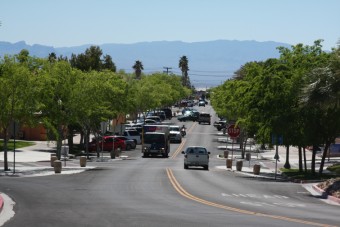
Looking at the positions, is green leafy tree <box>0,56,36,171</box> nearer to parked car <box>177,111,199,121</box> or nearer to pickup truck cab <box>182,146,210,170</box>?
pickup truck cab <box>182,146,210,170</box>

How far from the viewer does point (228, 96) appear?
80.6m

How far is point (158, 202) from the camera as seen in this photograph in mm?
25453

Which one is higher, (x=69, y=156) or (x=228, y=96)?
(x=228, y=96)

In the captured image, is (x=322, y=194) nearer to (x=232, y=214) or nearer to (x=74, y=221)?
(x=232, y=214)

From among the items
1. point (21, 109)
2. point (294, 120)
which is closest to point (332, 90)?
point (294, 120)

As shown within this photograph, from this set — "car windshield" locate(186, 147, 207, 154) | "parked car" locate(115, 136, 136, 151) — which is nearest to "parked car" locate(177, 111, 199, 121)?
"parked car" locate(115, 136, 136, 151)

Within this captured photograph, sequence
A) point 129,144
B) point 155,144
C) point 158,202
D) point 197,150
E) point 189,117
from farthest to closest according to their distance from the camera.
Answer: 1. point 189,117
2. point 129,144
3. point 155,144
4. point 197,150
5. point 158,202

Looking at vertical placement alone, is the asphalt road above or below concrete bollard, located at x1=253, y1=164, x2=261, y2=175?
above

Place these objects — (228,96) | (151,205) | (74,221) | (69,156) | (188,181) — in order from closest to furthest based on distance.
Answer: (74,221) → (151,205) → (188,181) → (69,156) → (228,96)

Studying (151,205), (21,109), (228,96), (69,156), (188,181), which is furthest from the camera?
(228,96)

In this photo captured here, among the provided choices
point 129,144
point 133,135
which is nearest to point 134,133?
point 133,135

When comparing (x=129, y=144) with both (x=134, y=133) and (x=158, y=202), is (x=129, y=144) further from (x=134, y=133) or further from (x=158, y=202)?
(x=158, y=202)

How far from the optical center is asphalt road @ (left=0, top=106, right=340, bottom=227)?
19344mm

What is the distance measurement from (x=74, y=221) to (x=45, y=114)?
108 feet
